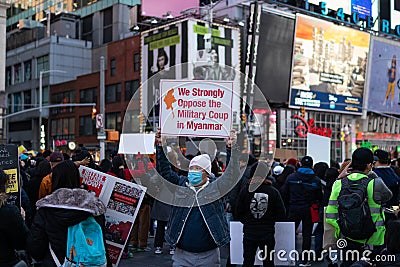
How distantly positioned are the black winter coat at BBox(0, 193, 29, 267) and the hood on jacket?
0.24 meters

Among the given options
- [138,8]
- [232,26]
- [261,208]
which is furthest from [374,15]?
[261,208]

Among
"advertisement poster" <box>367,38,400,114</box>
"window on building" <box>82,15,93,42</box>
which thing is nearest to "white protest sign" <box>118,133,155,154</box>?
"advertisement poster" <box>367,38,400,114</box>

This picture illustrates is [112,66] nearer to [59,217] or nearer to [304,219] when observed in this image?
[304,219]

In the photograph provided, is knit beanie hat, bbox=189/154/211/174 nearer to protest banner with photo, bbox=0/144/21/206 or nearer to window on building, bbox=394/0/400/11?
protest banner with photo, bbox=0/144/21/206

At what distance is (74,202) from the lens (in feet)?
14.1

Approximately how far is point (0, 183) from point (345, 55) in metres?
48.1

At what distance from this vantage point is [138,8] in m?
57.5

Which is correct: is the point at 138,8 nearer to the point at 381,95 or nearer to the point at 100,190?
the point at 381,95

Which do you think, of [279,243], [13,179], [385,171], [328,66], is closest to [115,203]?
[13,179]

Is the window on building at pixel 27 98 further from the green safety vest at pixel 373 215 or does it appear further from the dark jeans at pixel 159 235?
the green safety vest at pixel 373 215

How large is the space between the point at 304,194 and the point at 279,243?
1.63m

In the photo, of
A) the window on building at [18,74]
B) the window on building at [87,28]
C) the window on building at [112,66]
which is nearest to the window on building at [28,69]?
the window on building at [18,74]

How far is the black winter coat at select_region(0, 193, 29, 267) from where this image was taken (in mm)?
4344

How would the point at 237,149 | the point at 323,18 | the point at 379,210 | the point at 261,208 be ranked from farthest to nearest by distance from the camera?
the point at 323,18 → the point at 261,208 → the point at 237,149 → the point at 379,210
